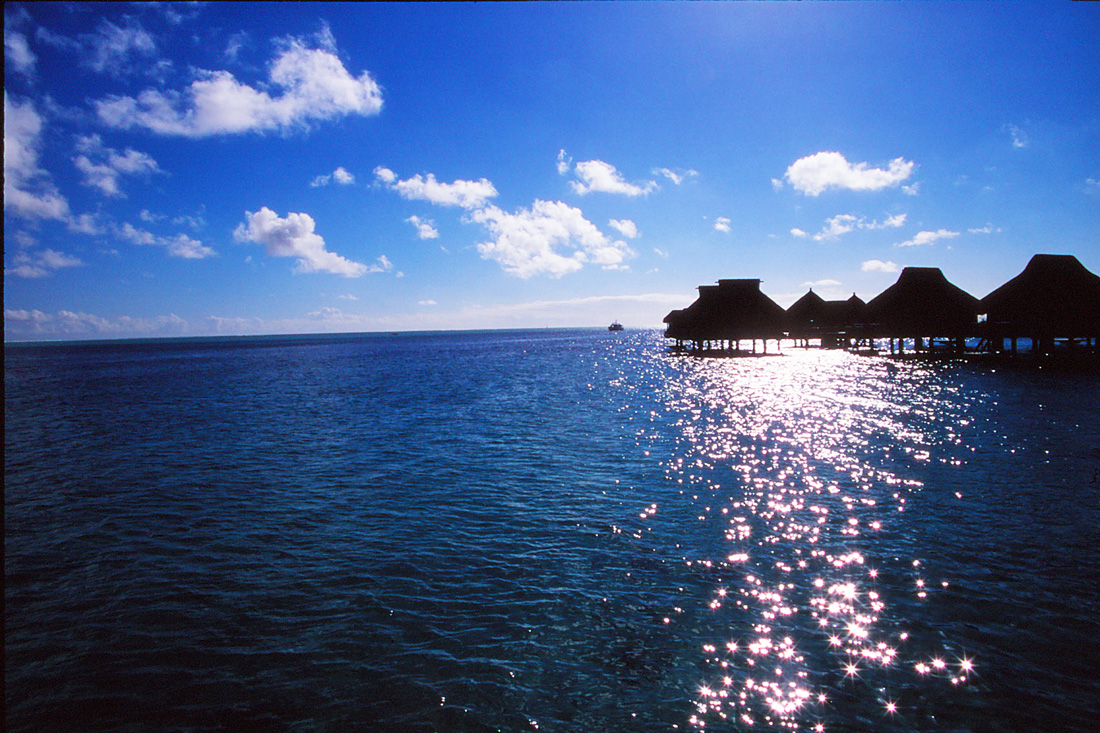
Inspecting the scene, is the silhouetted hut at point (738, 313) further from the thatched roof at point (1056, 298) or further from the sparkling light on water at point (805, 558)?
the sparkling light on water at point (805, 558)

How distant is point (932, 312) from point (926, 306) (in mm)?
762

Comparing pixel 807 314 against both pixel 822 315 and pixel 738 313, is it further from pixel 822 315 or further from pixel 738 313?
pixel 738 313

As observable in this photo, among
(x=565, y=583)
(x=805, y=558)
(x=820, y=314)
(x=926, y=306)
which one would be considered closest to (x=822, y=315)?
(x=820, y=314)

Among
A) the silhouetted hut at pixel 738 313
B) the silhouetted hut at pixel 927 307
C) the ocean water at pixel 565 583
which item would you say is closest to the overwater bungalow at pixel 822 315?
the silhouetted hut at pixel 738 313

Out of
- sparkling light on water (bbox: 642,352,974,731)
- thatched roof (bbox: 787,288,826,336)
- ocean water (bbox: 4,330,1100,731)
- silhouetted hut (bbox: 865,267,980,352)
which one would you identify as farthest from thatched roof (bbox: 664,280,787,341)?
ocean water (bbox: 4,330,1100,731)

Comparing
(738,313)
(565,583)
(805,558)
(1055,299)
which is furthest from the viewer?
(738,313)

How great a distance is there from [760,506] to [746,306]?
49.3 m

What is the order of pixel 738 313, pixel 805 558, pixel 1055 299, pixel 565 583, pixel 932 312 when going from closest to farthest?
pixel 565 583
pixel 805 558
pixel 1055 299
pixel 932 312
pixel 738 313

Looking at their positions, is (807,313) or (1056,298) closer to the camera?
(1056,298)

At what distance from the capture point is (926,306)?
49906 millimetres

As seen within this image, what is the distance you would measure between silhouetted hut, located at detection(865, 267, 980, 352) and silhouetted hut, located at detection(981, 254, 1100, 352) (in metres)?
5.91

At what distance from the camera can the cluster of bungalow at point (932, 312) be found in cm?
4138

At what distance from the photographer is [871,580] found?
32.9ft

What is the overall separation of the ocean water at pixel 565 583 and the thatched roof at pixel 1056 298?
27.8m
